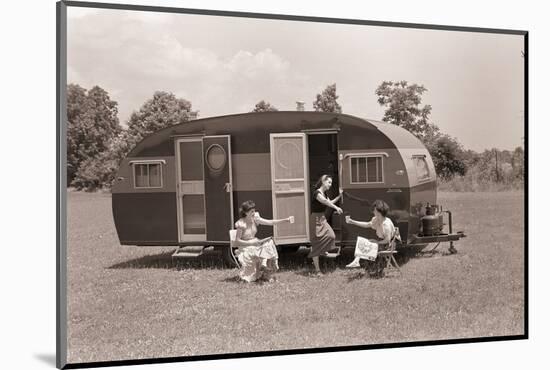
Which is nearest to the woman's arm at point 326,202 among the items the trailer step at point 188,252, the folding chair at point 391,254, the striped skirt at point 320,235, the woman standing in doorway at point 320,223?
the woman standing in doorway at point 320,223

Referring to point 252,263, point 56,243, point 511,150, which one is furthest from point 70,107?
point 511,150

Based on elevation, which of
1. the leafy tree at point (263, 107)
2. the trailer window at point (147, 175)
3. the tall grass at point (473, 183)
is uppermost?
the leafy tree at point (263, 107)

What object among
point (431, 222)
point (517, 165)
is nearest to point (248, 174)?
point (431, 222)

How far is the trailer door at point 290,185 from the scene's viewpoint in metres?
7.80

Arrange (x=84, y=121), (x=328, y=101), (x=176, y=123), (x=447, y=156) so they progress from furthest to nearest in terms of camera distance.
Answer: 1. (x=447, y=156)
2. (x=328, y=101)
3. (x=176, y=123)
4. (x=84, y=121)

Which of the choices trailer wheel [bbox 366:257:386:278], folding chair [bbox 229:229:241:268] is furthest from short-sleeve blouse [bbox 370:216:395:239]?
folding chair [bbox 229:229:241:268]

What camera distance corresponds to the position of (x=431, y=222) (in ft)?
26.9

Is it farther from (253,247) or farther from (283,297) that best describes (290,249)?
(283,297)

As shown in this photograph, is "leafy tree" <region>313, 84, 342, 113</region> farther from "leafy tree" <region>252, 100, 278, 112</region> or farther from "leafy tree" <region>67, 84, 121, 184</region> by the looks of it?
"leafy tree" <region>67, 84, 121, 184</region>

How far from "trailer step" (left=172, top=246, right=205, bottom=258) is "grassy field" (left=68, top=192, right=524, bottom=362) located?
0.08 m

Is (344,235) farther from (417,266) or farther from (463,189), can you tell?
(463,189)

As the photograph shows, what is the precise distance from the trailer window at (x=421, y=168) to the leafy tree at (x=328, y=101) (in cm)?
104

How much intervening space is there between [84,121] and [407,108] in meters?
3.52

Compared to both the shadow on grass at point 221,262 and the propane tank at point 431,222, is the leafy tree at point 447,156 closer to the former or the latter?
the propane tank at point 431,222
